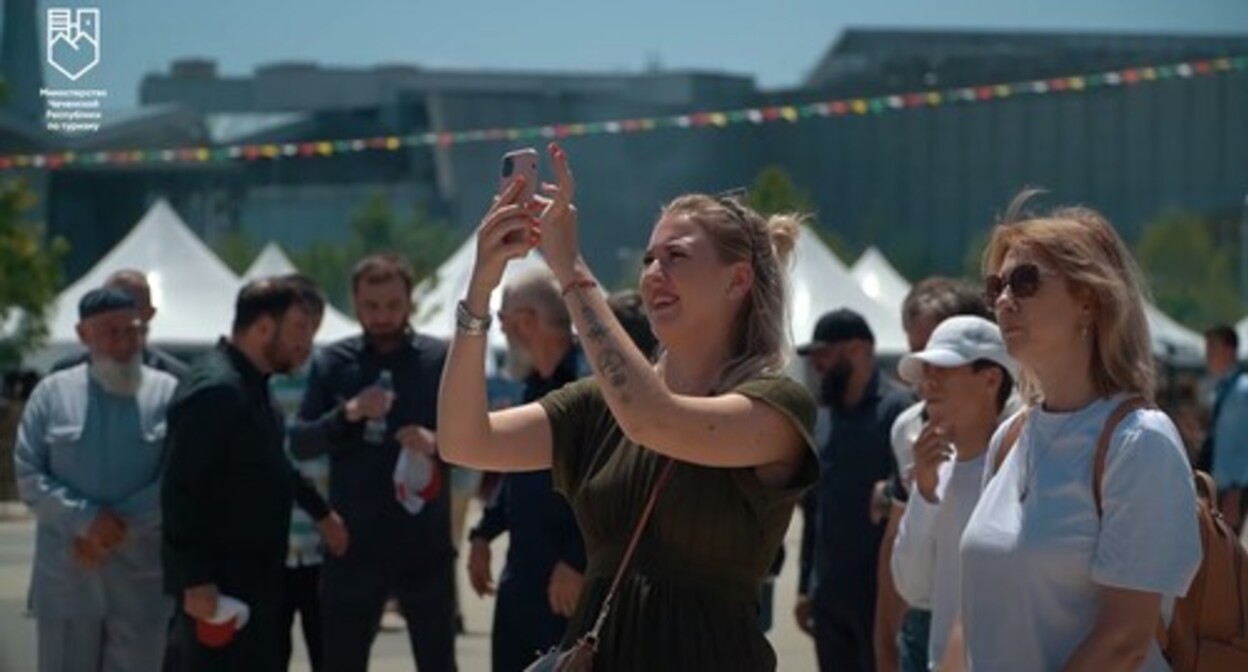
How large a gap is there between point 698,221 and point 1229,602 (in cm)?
114

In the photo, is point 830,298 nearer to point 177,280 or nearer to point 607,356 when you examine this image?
point 177,280

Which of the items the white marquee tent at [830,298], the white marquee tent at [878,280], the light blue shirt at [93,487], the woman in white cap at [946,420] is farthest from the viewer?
the white marquee tent at [878,280]

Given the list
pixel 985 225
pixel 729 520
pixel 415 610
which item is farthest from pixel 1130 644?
pixel 985 225

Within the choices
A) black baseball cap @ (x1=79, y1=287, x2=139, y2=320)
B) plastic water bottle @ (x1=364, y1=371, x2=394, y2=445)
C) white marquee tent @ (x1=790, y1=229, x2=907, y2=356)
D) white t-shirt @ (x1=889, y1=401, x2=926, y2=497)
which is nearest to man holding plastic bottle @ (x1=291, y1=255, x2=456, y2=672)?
plastic water bottle @ (x1=364, y1=371, x2=394, y2=445)

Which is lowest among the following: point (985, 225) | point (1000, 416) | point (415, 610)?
point (415, 610)

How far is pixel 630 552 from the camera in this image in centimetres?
437

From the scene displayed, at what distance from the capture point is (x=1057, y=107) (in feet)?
245

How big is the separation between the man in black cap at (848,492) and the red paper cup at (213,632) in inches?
78.8

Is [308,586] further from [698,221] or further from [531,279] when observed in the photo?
[698,221]

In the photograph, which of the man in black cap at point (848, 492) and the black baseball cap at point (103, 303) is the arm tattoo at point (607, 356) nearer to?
the man in black cap at point (848, 492)

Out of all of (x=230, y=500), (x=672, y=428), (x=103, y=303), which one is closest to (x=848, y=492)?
(x=230, y=500)

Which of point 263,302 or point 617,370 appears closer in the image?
point 617,370

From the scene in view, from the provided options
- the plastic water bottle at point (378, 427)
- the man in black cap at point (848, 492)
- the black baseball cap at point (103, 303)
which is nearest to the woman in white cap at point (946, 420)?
the man in black cap at point (848, 492)

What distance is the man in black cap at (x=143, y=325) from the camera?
9000 millimetres
